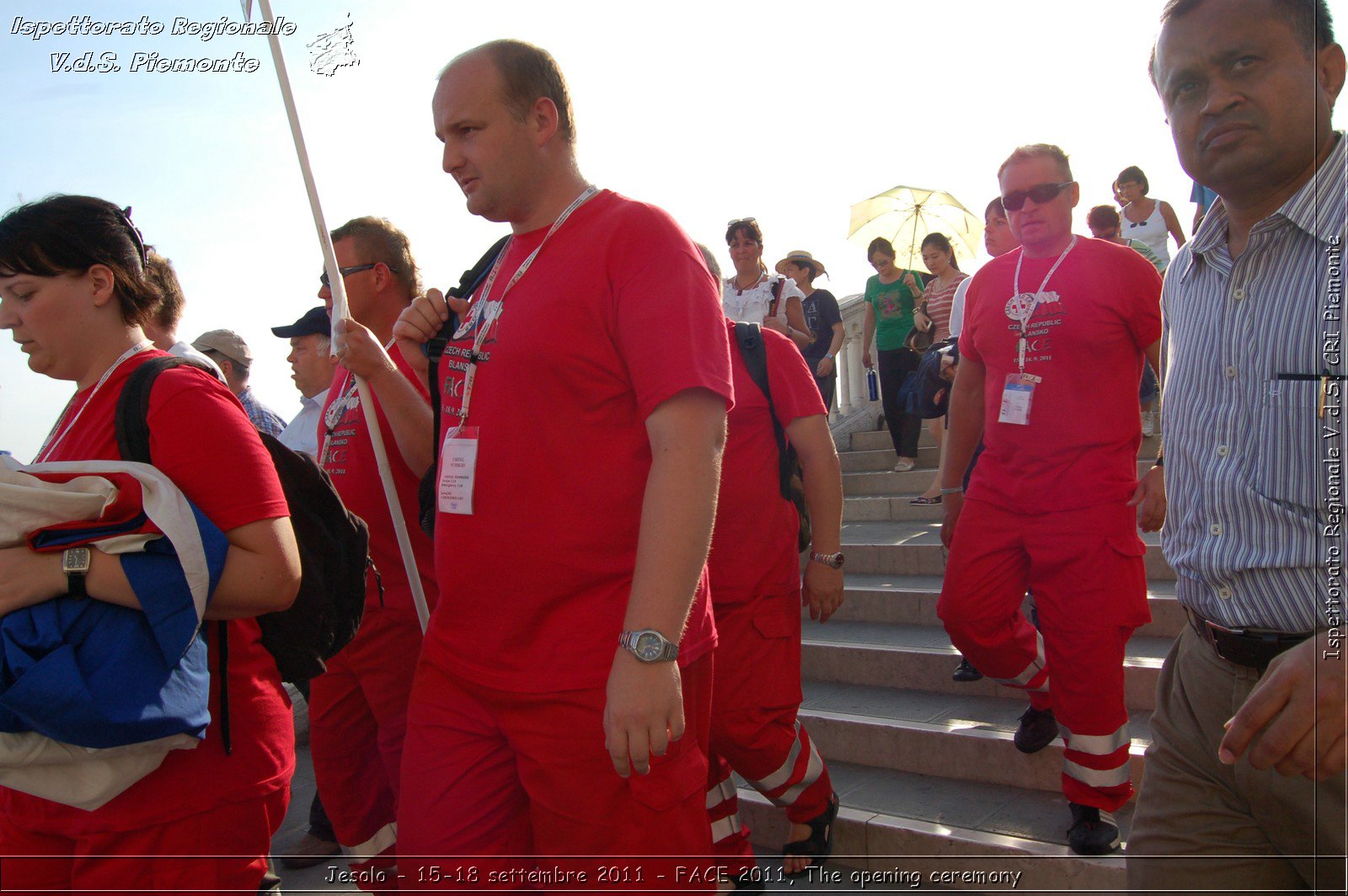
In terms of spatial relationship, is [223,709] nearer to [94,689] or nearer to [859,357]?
[94,689]

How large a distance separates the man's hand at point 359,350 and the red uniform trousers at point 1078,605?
2.29 meters

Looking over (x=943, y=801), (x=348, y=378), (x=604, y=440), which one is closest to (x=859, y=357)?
(x=943, y=801)

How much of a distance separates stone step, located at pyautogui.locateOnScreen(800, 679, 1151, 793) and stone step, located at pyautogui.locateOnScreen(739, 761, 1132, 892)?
7 cm

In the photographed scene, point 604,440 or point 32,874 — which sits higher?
point 604,440

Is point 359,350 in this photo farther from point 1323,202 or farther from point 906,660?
point 906,660

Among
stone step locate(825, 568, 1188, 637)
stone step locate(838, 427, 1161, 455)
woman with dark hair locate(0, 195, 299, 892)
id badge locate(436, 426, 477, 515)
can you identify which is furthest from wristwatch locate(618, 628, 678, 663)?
stone step locate(838, 427, 1161, 455)

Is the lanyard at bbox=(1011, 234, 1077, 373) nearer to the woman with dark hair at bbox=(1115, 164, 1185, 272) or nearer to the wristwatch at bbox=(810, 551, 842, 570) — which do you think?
the wristwatch at bbox=(810, 551, 842, 570)

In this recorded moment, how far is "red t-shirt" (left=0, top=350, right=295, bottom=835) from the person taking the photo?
1990 millimetres

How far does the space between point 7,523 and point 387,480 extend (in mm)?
984

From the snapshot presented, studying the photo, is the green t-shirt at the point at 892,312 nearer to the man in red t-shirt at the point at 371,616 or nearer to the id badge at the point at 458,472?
the man in red t-shirt at the point at 371,616

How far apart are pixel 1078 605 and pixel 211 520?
9.18 feet

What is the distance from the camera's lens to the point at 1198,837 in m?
1.89

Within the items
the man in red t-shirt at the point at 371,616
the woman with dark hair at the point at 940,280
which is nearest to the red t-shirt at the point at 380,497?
the man in red t-shirt at the point at 371,616

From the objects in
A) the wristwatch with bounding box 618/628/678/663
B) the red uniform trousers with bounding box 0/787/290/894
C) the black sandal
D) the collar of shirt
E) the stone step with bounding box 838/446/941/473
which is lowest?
the black sandal
